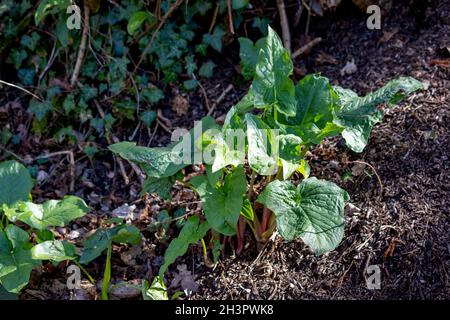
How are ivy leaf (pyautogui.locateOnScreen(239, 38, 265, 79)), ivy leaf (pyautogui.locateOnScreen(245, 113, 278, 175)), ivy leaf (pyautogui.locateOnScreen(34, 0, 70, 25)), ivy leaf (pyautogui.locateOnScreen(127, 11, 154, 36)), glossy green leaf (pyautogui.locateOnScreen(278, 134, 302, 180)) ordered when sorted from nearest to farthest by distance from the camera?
ivy leaf (pyautogui.locateOnScreen(245, 113, 278, 175)), glossy green leaf (pyautogui.locateOnScreen(278, 134, 302, 180)), ivy leaf (pyautogui.locateOnScreen(239, 38, 265, 79)), ivy leaf (pyautogui.locateOnScreen(34, 0, 70, 25)), ivy leaf (pyautogui.locateOnScreen(127, 11, 154, 36))

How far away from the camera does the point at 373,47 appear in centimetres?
354


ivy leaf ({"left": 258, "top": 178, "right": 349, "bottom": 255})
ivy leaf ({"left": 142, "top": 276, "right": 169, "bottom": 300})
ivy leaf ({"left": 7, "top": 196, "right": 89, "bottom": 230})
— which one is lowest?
ivy leaf ({"left": 142, "top": 276, "right": 169, "bottom": 300})

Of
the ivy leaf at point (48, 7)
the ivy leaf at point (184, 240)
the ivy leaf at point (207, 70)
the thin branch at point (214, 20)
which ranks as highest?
the ivy leaf at point (48, 7)

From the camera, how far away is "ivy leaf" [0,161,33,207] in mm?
2894

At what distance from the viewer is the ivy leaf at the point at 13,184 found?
2.89 m

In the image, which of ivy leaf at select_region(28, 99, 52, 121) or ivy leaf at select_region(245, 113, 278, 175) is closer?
ivy leaf at select_region(245, 113, 278, 175)

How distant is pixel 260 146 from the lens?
7.79 ft

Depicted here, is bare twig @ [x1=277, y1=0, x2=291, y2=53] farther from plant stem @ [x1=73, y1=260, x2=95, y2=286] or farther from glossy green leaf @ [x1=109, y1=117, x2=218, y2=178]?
plant stem @ [x1=73, y1=260, x2=95, y2=286]

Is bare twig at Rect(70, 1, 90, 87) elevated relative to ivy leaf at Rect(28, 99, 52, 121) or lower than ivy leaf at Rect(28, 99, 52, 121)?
elevated

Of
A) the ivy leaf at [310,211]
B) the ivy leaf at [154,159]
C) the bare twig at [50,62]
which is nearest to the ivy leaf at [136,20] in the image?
the bare twig at [50,62]

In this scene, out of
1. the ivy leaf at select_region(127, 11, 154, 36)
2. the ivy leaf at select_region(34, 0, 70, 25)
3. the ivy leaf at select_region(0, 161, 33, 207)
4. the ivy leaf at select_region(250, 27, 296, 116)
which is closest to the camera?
the ivy leaf at select_region(250, 27, 296, 116)

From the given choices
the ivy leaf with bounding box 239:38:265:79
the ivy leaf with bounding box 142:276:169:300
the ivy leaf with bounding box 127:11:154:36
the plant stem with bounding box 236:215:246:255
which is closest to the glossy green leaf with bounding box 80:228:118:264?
the ivy leaf with bounding box 142:276:169:300

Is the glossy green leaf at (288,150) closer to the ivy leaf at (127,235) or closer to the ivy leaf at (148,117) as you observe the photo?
the ivy leaf at (127,235)

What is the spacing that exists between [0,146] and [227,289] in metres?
1.71
